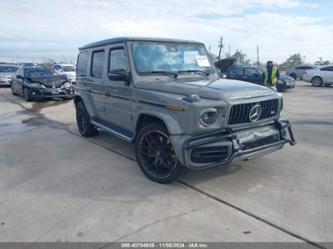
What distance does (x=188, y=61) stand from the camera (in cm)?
501

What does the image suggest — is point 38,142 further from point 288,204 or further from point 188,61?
point 288,204

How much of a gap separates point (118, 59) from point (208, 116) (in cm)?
210

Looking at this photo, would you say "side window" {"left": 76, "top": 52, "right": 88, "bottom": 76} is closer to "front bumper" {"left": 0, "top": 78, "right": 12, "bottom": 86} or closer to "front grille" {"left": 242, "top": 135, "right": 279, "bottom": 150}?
"front grille" {"left": 242, "top": 135, "right": 279, "bottom": 150}

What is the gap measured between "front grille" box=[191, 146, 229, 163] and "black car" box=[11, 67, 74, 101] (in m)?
10.6

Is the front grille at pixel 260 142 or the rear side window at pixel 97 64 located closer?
the front grille at pixel 260 142

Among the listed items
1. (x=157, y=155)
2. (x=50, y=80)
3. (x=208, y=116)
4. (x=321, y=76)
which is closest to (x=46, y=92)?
(x=50, y=80)

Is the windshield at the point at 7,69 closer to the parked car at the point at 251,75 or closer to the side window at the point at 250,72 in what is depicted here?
the parked car at the point at 251,75

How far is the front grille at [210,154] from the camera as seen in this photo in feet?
11.8

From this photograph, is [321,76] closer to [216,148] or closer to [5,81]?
[216,148]

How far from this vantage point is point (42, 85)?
41.8 feet

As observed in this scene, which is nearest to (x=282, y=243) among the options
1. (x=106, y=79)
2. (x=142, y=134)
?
(x=142, y=134)

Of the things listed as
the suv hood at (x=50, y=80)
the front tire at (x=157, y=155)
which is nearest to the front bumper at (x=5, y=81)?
the suv hood at (x=50, y=80)

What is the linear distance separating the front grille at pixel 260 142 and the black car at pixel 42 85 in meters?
10.7

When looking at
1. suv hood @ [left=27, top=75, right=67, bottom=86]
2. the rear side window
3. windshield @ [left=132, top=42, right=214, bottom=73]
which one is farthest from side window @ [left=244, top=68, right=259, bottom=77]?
the rear side window
